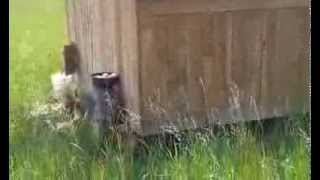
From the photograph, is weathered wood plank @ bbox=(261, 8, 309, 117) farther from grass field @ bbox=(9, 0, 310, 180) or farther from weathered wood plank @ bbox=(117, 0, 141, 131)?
weathered wood plank @ bbox=(117, 0, 141, 131)

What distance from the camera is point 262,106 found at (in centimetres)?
295

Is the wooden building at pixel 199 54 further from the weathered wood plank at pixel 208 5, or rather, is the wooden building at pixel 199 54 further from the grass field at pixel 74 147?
the grass field at pixel 74 147

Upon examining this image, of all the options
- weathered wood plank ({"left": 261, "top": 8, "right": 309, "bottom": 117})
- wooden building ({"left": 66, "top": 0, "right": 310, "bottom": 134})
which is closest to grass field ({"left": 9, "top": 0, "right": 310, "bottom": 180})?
wooden building ({"left": 66, "top": 0, "right": 310, "bottom": 134})

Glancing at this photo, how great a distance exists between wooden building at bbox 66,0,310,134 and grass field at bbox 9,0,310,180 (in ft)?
0.78

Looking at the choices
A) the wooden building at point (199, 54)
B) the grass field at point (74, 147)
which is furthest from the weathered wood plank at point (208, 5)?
the grass field at point (74, 147)

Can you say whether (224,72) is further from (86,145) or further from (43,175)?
(43,175)

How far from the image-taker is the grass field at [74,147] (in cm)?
213

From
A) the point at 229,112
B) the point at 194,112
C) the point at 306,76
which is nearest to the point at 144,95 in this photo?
the point at 194,112

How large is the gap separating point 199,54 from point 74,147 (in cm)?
84

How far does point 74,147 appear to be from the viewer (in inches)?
89.7

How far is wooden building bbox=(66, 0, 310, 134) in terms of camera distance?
270 cm

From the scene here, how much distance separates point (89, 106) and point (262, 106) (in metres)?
0.92

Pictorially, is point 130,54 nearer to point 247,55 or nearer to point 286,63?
point 247,55

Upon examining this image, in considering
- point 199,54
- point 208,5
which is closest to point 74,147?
point 199,54
